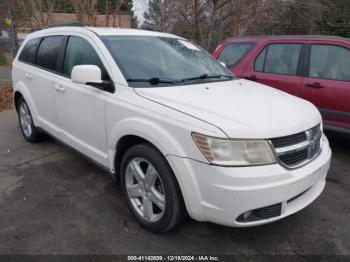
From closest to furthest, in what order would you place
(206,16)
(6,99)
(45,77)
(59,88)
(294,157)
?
(294,157), (59,88), (45,77), (6,99), (206,16)

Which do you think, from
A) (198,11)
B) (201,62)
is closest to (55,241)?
(201,62)

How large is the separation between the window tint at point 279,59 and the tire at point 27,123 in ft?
12.1

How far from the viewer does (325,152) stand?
9.35ft

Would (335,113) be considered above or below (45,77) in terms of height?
below

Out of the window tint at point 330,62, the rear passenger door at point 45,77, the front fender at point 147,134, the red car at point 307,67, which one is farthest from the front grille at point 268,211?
the window tint at point 330,62

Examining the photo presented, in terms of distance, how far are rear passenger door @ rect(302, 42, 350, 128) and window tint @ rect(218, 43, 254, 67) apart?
1094 millimetres

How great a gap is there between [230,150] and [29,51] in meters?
3.86

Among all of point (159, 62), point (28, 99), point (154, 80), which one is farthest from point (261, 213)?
point (28, 99)

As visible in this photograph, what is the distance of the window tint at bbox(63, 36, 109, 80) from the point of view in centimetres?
321

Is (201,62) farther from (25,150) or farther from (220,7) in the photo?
(220,7)

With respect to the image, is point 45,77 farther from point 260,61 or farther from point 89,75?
point 260,61

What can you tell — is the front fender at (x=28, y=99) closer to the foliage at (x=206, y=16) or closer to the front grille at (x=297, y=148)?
the front grille at (x=297, y=148)

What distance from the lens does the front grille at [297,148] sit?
2.32 m

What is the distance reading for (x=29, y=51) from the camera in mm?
4766
